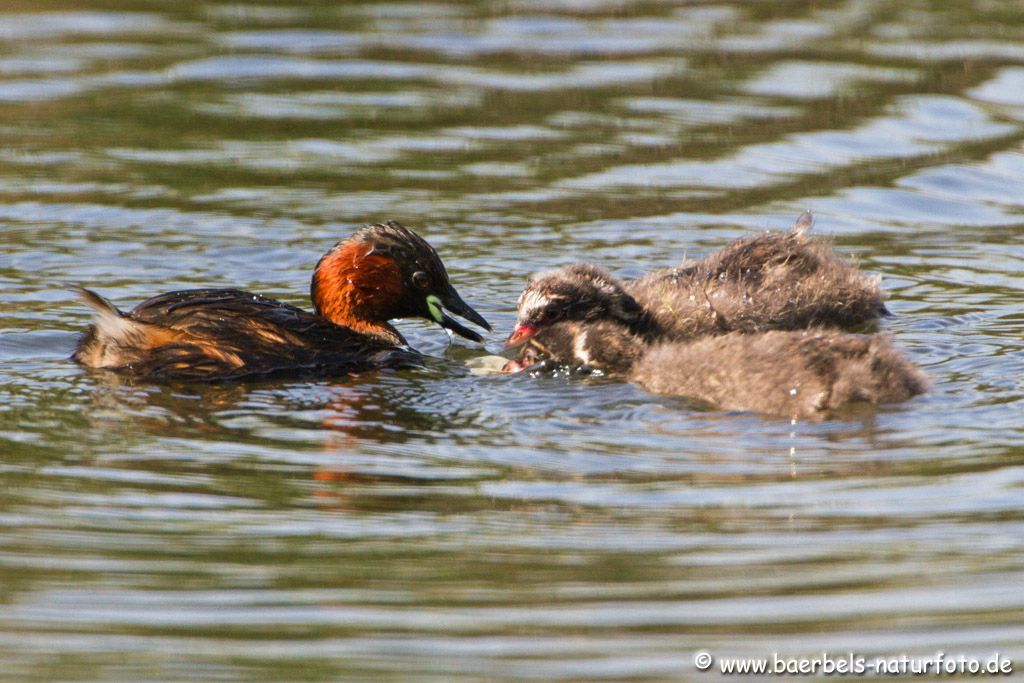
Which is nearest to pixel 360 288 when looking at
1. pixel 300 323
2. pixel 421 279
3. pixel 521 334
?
pixel 421 279

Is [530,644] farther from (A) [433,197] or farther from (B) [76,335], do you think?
(A) [433,197]

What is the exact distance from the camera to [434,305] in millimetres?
8812

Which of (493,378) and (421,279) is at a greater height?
(421,279)

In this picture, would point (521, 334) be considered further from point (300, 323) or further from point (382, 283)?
point (300, 323)

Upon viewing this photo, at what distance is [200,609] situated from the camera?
16.8ft

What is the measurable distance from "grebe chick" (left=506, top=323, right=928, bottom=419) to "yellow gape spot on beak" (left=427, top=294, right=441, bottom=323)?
116cm

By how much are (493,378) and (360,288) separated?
3.20 ft

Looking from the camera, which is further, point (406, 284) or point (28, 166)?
point (28, 166)

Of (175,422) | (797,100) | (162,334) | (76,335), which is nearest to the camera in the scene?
(175,422)

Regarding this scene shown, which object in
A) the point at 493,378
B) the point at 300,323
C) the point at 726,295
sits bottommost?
the point at 493,378

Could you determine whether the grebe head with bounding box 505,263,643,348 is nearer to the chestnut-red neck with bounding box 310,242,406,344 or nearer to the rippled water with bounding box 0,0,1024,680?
the rippled water with bounding box 0,0,1024,680

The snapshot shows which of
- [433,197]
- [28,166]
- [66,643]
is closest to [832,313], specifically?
[433,197]

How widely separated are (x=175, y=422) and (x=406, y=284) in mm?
1845

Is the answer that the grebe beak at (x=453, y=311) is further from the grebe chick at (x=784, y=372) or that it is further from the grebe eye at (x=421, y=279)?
the grebe chick at (x=784, y=372)
